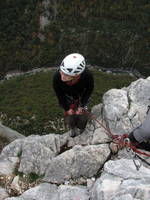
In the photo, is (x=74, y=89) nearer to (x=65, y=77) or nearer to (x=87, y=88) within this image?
(x=87, y=88)

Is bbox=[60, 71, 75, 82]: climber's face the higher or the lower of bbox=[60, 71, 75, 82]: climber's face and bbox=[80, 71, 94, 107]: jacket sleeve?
the higher

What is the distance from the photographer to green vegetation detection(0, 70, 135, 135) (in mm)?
48750

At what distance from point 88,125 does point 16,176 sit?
324 centimetres

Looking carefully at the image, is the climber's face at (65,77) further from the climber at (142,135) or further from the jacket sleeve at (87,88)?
the climber at (142,135)

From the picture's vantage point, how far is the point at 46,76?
2756 inches

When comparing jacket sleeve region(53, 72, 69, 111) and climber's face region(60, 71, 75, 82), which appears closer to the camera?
climber's face region(60, 71, 75, 82)

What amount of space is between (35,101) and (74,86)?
51.3 metres

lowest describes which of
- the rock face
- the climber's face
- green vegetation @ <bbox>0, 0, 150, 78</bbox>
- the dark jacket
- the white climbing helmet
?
green vegetation @ <bbox>0, 0, 150, 78</bbox>

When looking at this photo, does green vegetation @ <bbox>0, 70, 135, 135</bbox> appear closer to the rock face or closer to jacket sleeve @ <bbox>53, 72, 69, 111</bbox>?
the rock face

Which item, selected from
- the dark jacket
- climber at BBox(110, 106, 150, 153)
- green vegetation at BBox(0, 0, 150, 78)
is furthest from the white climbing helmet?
green vegetation at BBox(0, 0, 150, 78)

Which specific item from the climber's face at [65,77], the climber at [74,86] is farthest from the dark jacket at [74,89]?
the climber's face at [65,77]

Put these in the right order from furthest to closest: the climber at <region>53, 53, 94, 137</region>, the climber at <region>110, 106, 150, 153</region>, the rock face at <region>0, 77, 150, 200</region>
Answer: the climber at <region>53, 53, 94, 137</region>
the rock face at <region>0, 77, 150, 200</region>
the climber at <region>110, 106, 150, 153</region>

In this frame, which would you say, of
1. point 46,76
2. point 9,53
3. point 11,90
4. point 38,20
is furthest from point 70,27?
point 11,90

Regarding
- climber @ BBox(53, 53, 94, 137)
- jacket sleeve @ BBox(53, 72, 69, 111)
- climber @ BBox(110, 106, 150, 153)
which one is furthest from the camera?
jacket sleeve @ BBox(53, 72, 69, 111)
